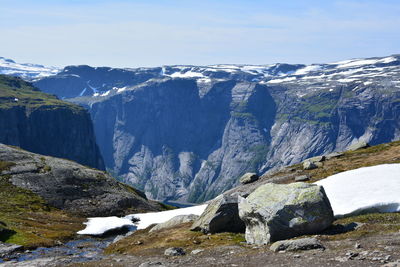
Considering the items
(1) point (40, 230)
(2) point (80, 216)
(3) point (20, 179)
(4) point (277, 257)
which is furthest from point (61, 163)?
(4) point (277, 257)

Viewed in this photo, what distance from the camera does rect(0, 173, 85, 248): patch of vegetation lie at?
202 feet

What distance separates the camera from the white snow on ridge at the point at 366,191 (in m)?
48.2

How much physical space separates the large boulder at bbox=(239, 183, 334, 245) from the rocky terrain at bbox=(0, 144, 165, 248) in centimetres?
4158

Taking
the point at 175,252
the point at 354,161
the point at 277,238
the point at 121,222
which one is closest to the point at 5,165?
the point at 121,222

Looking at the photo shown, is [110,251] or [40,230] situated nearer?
[110,251]

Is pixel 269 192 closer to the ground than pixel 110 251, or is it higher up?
higher up

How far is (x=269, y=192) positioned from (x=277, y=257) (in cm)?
1112

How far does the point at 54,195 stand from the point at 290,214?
73.5 m

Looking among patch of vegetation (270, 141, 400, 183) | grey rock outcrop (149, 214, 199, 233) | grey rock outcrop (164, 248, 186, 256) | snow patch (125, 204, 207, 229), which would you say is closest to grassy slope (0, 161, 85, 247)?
snow patch (125, 204, 207, 229)

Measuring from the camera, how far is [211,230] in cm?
5234

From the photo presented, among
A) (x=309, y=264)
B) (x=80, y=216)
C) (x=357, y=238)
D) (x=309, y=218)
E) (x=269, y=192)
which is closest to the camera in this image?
(x=309, y=264)

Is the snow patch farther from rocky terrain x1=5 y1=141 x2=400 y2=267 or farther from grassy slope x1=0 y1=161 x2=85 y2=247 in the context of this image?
rocky terrain x1=5 y1=141 x2=400 y2=267

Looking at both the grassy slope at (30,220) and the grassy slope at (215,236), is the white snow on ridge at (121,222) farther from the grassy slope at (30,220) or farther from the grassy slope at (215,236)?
the grassy slope at (215,236)

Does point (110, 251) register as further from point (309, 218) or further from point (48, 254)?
point (309, 218)
